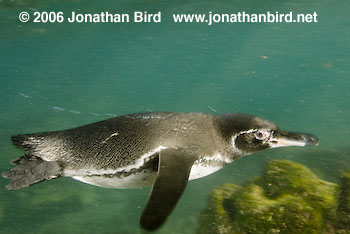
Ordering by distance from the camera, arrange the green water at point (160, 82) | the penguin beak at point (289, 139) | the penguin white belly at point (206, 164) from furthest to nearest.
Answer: the green water at point (160, 82)
the penguin beak at point (289, 139)
the penguin white belly at point (206, 164)

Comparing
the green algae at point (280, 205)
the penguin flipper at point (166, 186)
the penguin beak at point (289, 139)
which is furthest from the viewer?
the green algae at point (280, 205)

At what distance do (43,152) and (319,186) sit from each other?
225cm

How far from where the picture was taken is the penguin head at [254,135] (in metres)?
2.18

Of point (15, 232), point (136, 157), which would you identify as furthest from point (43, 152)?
point (15, 232)

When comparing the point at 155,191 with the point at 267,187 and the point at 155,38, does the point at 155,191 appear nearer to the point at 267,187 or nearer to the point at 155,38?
the point at 267,187

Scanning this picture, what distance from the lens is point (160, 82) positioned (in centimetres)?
2269

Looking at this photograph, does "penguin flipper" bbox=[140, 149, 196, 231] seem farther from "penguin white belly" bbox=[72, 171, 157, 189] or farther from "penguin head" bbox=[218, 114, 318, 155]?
"penguin head" bbox=[218, 114, 318, 155]

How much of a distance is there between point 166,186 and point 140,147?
0.39 m

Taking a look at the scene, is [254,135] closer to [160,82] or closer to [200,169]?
[200,169]

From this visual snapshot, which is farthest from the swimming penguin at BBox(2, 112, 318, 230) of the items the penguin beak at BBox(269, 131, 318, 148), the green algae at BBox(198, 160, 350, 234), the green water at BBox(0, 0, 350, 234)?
the green water at BBox(0, 0, 350, 234)

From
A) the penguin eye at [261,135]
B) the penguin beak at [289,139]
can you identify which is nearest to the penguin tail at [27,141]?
the penguin eye at [261,135]

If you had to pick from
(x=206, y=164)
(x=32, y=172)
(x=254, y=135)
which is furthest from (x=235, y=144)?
(x=32, y=172)

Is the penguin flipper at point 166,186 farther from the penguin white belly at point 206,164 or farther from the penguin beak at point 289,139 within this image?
the penguin beak at point 289,139

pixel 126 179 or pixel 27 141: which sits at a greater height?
pixel 27 141
